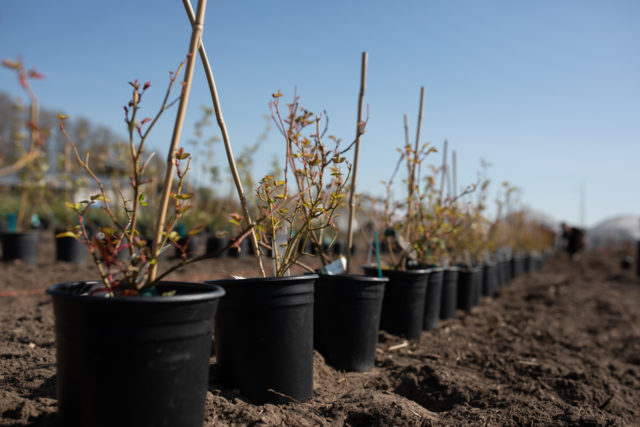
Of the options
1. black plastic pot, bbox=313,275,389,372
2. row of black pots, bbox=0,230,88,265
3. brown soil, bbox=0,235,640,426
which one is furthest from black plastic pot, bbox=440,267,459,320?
row of black pots, bbox=0,230,88,265

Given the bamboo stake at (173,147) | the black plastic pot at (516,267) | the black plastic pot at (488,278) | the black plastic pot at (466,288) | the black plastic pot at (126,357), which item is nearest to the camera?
the black plastic pot at (126,357)

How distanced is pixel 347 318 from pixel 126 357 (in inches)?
55.7

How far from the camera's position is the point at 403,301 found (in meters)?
3.16

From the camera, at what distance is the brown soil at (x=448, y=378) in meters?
1.72

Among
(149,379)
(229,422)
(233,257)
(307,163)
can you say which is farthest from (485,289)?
(149,379)

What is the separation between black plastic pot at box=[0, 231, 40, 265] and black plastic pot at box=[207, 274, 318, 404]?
4983 millimetres

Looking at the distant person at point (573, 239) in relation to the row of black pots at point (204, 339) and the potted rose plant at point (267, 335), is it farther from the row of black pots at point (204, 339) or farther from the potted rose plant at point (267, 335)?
the potted rose plant at point (267, 335)

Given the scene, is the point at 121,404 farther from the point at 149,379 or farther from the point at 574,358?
the point at 574,358

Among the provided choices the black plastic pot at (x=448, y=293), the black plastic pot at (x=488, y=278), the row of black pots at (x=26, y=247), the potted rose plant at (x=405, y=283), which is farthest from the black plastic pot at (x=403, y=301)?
the row of black pots at (x=26, y=247)

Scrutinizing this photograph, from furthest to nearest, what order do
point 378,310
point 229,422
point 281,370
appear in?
point 378,310 → point 281,370 → point 229,422

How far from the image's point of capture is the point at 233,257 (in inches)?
311

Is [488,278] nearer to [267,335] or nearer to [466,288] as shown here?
[466,288]

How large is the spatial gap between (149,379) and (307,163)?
1.16m

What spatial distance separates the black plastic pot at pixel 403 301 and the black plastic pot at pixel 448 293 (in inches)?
43.3
